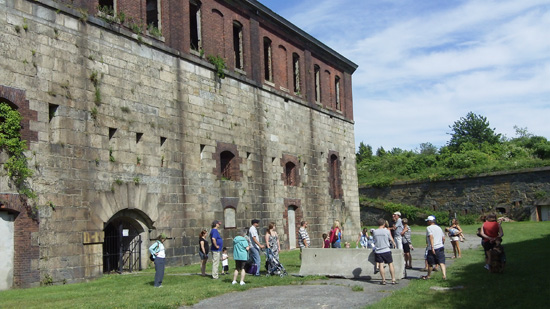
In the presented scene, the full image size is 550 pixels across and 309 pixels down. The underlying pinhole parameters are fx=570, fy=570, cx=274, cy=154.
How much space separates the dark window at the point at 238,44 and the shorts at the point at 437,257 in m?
13.8

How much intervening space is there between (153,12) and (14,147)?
8324mm

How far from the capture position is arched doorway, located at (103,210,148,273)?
1792 cm

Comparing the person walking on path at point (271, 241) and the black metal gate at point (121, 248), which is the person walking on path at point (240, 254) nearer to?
the person walking on path at point (271, 241)

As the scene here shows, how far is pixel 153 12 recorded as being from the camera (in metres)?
20.6

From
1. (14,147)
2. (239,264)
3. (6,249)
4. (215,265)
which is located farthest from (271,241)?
(14,147)

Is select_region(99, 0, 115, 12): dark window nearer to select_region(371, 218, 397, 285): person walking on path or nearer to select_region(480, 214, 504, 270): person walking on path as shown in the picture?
select_region(371, 218, 397, 285): person walking on path

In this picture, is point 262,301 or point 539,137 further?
point 539,137

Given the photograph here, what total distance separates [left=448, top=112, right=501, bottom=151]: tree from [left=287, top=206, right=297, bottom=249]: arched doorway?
198 ft

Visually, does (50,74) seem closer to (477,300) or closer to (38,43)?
(38,43)

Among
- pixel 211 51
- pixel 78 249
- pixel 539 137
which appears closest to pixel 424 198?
pixel 539 137

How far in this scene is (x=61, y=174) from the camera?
1554 centimetres

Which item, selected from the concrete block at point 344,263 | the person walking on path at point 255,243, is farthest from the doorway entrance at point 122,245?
the concrete block at point 344,263

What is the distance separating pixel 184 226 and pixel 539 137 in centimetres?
4669

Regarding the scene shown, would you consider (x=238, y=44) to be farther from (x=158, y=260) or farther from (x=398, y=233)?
(x=158, y=260)
